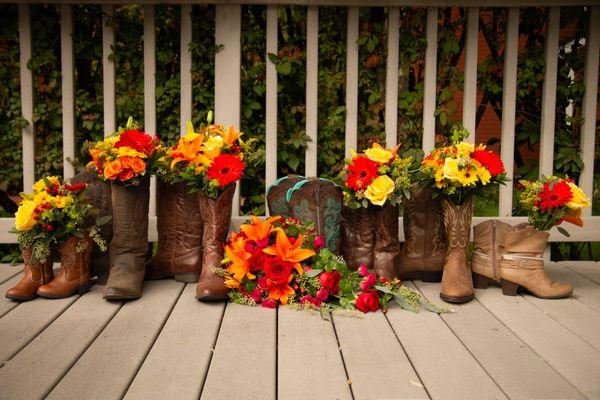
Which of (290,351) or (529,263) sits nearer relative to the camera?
(290,351)

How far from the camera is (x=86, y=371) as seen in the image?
180 centimetres

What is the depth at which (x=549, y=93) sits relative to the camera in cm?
324

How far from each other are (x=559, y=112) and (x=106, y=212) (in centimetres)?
251

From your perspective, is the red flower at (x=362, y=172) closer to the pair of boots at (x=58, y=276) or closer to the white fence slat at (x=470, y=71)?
the white fence slat at (x=470, y=71)

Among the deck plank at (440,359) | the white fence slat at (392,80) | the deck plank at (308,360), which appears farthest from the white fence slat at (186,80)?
the deck plank at (440,359)

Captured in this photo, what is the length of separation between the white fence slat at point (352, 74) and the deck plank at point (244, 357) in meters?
1.22

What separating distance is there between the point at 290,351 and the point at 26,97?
6.93ft

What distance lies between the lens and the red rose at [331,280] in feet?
8.01

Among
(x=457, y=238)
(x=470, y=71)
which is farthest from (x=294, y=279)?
(x=470, y=71)

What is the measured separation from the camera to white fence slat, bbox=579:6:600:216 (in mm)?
3223

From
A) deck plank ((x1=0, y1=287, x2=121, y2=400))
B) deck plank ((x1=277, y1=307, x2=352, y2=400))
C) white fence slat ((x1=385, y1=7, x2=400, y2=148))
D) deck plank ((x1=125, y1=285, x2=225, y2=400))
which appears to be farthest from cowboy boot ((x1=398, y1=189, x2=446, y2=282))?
deck plank ((x1=0, y1=287, x2=121, y2=400))

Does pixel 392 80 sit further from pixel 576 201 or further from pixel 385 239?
pixel 576 201

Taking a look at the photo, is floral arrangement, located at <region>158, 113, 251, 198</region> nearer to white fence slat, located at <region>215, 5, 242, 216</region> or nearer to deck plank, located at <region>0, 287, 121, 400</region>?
white fence slat, located at <region>215, 5, 242, 216</region>

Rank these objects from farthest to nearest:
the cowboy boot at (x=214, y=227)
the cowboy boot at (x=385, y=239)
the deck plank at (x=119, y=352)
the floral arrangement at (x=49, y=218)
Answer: the cowboy boot at (x=385, y=239), the cowboy boot at (x=214, y=227), the floral arrangement at (x=49, y=218), the deck plank at (x=119, y=352)
